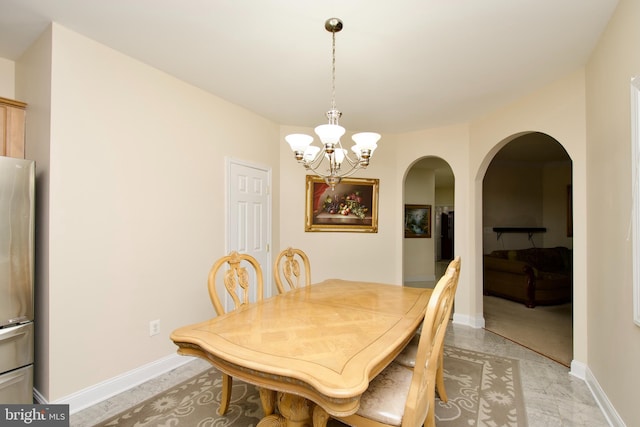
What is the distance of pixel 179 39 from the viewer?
206 centimetres

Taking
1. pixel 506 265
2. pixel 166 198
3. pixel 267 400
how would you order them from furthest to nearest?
1. pixel 506 265
2. pixel 166 198
3. pixel 267 400

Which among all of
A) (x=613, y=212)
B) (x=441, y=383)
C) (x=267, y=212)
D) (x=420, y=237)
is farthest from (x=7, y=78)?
(x=420, y=237)

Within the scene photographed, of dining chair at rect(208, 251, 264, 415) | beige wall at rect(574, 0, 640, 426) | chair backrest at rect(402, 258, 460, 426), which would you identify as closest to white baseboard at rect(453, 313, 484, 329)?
beige wall at rect(574, 0, 640, 426)

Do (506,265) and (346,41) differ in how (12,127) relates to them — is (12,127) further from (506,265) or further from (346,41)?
(506,265)

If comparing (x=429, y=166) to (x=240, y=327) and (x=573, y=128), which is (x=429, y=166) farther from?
(x=240, y=327)

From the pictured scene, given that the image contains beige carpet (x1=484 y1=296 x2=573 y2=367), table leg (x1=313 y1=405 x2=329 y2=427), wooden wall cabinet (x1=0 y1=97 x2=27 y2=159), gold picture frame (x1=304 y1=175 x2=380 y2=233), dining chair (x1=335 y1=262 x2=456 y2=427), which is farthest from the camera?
gold picture frame (x1=304 y1=175 x2=380 y2=233)

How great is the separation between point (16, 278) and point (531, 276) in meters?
5.66

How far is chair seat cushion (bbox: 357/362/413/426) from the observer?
4.19 ft

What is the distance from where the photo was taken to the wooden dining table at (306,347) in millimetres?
1081

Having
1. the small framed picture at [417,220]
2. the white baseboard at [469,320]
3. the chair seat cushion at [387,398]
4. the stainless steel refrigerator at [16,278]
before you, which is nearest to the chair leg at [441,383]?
the chair seat cushion at [387,398]

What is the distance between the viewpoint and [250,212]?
3.46 m

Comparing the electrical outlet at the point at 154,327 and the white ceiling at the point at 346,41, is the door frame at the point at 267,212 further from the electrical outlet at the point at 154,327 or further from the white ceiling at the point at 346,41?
the electrical outlet at the point at 154,327

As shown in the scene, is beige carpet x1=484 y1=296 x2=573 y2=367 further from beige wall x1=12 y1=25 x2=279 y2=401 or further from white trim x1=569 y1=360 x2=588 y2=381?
beige wall x1=12 y1=25 x2=279 y2=401

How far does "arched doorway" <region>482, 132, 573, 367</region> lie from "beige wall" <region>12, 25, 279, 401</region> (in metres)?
3.57
